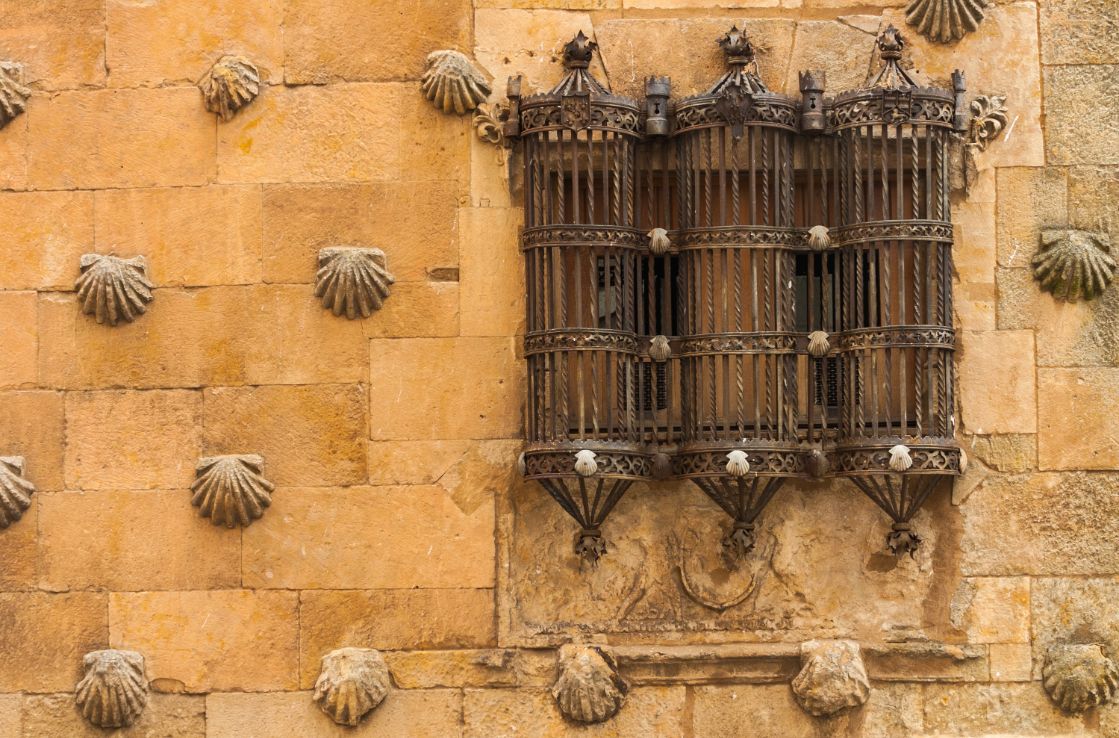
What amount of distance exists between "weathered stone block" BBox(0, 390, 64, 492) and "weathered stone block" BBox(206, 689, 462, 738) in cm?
109

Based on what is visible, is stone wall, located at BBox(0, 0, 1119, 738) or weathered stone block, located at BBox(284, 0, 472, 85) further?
weathered stone block, located at BBox(284, 0, 472, 85)

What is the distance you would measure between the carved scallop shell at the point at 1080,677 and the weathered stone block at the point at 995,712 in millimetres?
64

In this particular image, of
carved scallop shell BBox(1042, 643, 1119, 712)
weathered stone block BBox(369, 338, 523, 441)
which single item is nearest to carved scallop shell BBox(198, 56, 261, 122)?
weathered stone block BBox(369, 338, 523, 441)

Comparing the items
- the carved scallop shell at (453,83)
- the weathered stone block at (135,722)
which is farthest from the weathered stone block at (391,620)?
the carved scallop shell at (453,83)

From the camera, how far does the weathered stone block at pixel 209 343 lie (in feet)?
24.9

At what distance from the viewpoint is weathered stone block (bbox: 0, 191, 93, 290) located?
7664 millimetres

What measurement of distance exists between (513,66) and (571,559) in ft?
6.30

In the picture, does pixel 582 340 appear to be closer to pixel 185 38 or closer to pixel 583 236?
pixel 583 236

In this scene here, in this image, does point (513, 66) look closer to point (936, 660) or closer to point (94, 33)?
point (94, 33)

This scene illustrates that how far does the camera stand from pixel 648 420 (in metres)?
7.51

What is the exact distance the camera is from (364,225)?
764cm

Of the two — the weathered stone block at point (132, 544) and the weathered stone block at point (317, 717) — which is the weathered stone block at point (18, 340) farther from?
the weathered stone block at point (317, 717)

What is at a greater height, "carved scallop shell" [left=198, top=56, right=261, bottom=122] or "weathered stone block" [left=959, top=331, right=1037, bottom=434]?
"carved scallop shell" [left=198, top=56, right=261, bottom=122]

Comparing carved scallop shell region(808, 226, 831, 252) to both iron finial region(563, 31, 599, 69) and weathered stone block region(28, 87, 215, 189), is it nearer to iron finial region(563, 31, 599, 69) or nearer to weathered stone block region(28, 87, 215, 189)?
iron finial region(563, 31, 599, 69)
